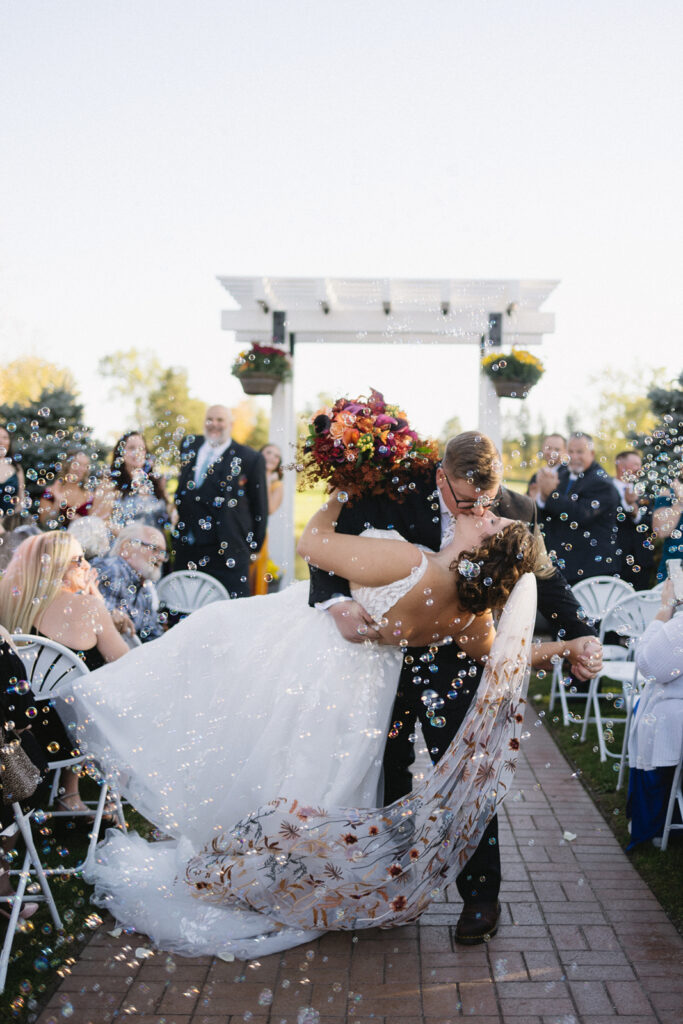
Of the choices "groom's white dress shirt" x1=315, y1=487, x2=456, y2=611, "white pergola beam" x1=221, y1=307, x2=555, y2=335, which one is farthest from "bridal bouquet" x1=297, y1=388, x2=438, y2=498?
"white pergola beam" x1=221, y1=307, x2=555, y2=335

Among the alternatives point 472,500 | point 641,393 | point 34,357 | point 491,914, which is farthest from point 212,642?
Result: point 34,357

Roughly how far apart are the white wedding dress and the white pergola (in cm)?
691

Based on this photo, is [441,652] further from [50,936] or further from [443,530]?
[50,936]

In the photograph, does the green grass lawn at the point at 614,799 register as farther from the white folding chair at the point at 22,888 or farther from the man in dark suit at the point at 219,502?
the man in dark suit at the point at 219,502

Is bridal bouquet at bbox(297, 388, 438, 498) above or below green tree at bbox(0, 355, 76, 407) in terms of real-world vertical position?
below

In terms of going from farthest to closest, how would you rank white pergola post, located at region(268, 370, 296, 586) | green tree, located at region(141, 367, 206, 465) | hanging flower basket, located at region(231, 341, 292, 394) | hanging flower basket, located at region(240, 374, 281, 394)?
green tree, located at region(141, 367, 206, 465), white pergola post, located at region(268, 370, 296, 586), hanging flower basket, located at region(240, 374, 281, 394), hanging flower basket, located at region(231, 341, 292, 394)

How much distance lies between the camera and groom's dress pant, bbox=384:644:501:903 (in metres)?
3.08

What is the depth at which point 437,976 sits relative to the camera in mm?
2826

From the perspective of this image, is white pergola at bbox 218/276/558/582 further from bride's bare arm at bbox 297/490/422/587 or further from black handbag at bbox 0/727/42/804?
black handbag at bbox 0/727/42/804

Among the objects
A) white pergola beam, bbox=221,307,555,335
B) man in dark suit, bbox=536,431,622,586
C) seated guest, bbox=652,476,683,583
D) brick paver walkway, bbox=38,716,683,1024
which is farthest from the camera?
white pergola beam, bbox=221,307,555,335

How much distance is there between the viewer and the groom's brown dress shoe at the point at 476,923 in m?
3.05

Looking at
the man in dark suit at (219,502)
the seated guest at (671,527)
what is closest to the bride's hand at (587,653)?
the seated guest at (671,527)

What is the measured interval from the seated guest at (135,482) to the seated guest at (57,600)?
1.91 metres

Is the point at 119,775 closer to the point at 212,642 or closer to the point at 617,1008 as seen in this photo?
the point at 212,642
